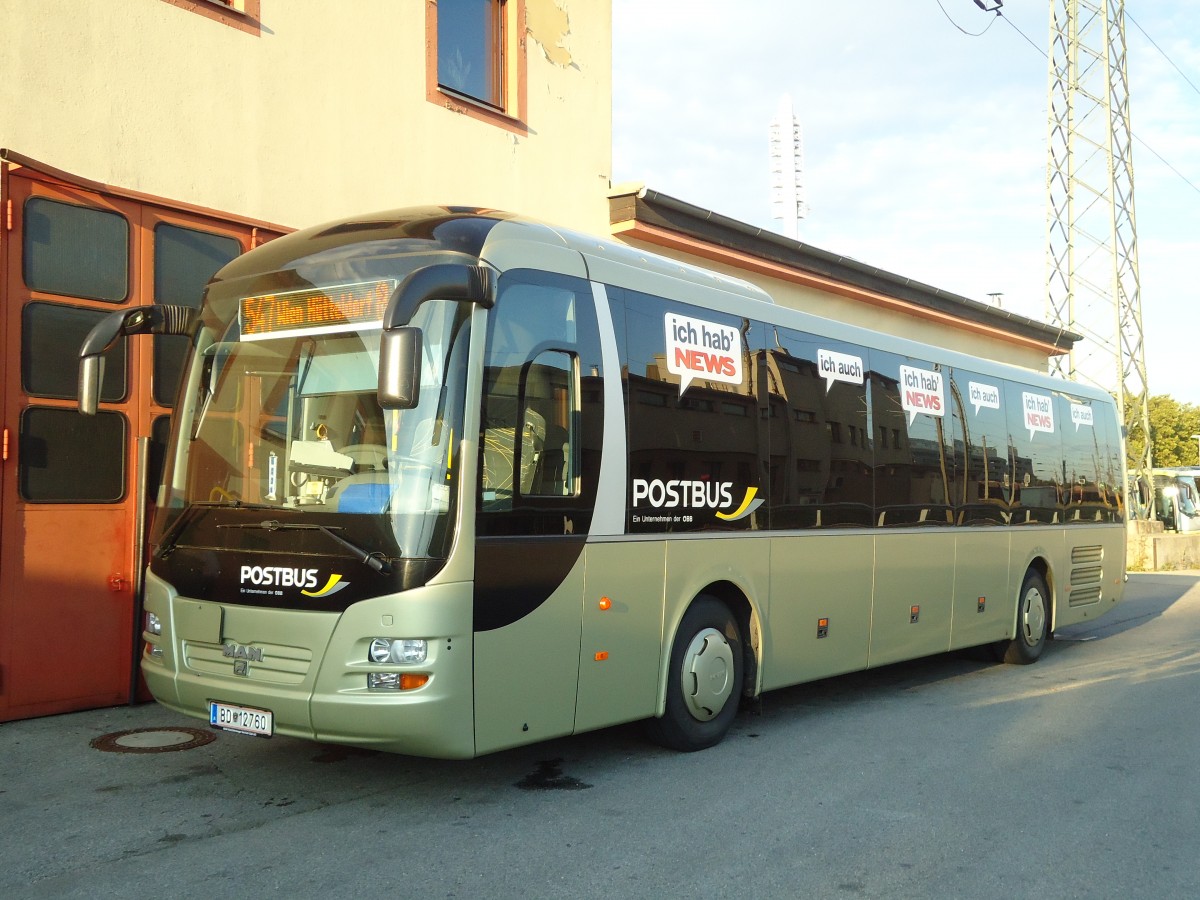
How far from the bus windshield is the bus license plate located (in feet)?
3.29

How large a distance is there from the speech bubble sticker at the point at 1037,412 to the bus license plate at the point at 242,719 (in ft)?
29.5

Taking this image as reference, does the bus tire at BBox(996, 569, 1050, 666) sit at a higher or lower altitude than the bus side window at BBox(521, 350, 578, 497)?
lower

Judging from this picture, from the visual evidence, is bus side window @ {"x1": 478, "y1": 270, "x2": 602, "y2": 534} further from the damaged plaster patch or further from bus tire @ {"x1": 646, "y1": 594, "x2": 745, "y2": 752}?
the damaged plaster patch

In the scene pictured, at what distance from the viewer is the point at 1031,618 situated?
480 inches

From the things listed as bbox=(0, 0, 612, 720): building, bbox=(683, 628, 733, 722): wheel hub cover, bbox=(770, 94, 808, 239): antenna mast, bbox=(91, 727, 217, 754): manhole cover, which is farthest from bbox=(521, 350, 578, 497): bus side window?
bbox=(770, 94, 808, 239): antenna mast

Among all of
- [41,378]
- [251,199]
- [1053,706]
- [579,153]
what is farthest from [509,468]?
[579,153]

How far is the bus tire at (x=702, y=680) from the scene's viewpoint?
727 centimetres

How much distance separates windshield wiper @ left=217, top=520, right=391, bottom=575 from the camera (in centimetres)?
562

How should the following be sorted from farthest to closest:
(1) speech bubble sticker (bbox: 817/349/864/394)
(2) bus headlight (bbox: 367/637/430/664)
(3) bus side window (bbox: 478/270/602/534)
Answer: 1. (1) speech bubble sticker (bbox: 817/349/864/394)
2. (3) bus side window (bbox: 478/270/602/534)
3. (2) bus headlight (bbox: 367/637/430/664)

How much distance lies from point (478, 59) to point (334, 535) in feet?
26.4

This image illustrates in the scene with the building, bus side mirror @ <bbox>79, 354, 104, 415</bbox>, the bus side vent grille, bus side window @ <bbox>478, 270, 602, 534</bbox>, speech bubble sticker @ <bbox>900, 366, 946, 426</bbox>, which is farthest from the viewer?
the bus side vent grille

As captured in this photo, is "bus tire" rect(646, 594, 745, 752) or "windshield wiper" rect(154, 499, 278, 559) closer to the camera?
"windshield wiper" rect(154, 499, 278, 559)

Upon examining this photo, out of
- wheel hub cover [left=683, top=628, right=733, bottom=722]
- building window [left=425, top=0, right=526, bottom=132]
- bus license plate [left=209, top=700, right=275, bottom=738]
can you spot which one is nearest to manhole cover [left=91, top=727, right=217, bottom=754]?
bus license plate [left=209, top=700, right=275, bottom=738]

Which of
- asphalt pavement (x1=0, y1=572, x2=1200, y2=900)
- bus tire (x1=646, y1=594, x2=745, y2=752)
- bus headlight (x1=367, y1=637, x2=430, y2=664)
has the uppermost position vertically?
bus headlight (x1=367, y1=637, x2=430, y2=664)
